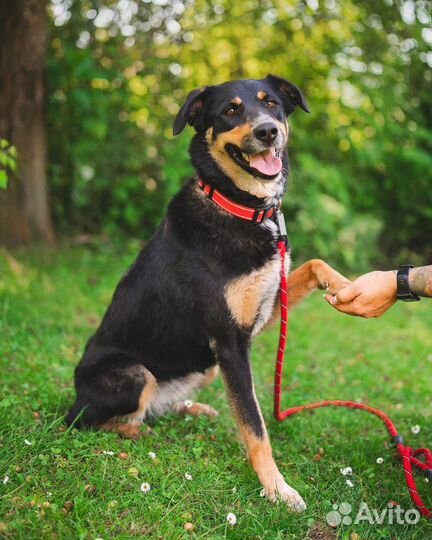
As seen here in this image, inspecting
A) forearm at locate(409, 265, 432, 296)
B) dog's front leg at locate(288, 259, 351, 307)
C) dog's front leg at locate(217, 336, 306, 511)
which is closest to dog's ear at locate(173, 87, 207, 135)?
dog's front leg at locate(288, 259, 351, 307)

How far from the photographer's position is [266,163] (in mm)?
3426

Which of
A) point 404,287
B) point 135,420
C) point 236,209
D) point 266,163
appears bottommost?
point 135,420

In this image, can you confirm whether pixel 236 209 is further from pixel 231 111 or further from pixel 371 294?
pixel 371 294

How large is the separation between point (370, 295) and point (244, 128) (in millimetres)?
1165

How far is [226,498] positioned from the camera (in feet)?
9.88

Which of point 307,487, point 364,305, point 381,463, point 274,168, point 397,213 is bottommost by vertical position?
point 397,213

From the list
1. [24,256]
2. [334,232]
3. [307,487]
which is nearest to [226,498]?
[307,487]

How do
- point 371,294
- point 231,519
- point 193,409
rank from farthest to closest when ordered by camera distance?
point 193,409
point 371,294
point 231,519

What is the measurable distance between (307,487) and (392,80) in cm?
714

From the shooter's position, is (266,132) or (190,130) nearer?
(266,132)

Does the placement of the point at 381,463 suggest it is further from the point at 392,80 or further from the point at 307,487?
the point at 392,80

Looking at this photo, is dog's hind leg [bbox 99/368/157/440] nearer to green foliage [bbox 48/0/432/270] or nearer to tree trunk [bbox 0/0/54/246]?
tree trunk [bbox 0/0/54/246]

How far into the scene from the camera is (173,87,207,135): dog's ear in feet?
11.4

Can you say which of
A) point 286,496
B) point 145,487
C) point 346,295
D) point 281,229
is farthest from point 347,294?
point 145,487
